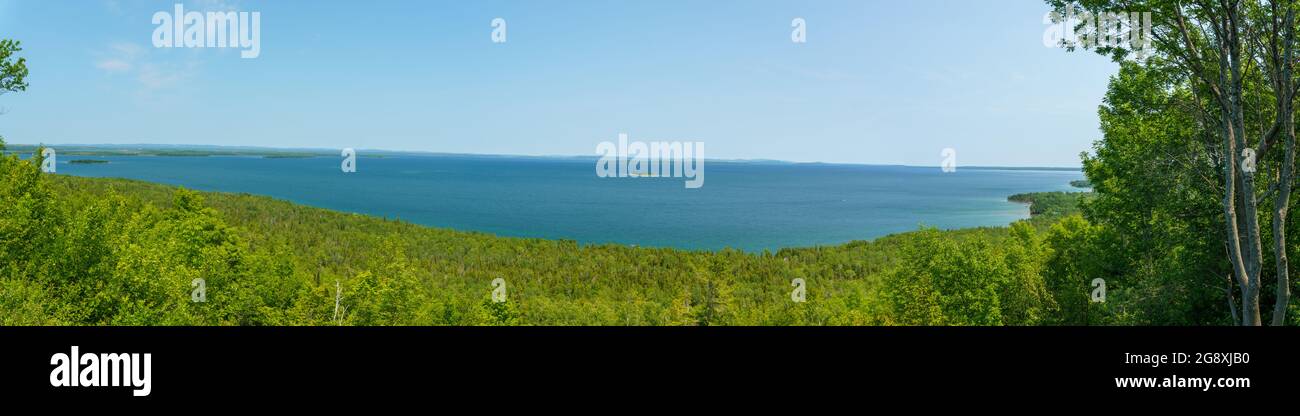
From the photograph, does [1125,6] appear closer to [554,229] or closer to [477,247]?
[477,247]

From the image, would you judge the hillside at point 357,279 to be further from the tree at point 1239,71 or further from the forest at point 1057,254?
the tree at point 1239,71

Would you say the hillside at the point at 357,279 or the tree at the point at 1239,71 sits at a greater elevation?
the tree at the point at 1239,71

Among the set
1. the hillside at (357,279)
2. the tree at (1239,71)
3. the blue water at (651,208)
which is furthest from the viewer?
the blue water at (651,208)

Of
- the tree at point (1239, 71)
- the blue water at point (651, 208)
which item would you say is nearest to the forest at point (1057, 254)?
the tree at point (1239, 71)

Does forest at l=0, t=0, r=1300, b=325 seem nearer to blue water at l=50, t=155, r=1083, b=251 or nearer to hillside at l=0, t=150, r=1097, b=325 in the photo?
hillside at l=0, t=150, r=1097, b=325

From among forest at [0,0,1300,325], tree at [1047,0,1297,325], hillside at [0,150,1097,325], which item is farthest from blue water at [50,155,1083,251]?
tree at [1047,0,1297,325]

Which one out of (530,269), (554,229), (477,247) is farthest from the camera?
(554,229)

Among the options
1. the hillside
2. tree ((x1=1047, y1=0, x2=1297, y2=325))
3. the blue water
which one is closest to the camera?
tree ((x1=1047, y1=0, x2=1297, y2=325))

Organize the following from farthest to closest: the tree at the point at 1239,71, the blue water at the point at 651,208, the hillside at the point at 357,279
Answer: the blue water at the point at 651,208
the hillside at the point at 357,279
the tree at the point at 1239,71

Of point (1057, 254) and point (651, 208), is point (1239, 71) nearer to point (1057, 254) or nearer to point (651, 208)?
point (1057, 254)
